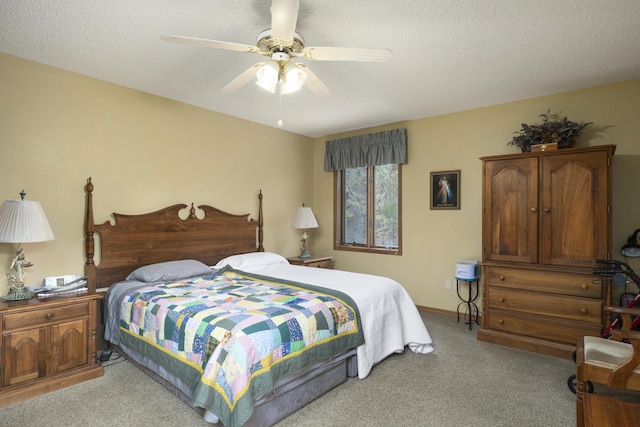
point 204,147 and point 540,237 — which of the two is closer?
point 540,237

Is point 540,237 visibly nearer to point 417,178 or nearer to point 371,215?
point 417,178

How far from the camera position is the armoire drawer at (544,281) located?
9.90 ft

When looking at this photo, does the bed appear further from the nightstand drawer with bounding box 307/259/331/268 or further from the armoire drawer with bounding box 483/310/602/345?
the armoire drawer with bounding box 483/310/602/345

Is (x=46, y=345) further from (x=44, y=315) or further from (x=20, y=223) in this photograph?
(x=20, y=223)

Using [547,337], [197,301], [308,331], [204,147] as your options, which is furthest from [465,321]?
[204,147]

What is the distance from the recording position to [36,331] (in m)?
2.42

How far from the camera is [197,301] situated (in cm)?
250

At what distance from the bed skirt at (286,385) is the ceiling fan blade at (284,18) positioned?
2032 millimetres

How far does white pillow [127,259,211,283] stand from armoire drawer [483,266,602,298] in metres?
3.02

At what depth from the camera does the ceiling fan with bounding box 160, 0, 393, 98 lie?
177 centimetres

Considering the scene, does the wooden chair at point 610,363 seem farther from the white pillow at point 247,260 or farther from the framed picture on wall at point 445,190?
the white pillow at point 247,260

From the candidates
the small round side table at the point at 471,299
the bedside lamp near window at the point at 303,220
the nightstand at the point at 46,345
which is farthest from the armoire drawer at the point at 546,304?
the nightstand at the point at 46,345

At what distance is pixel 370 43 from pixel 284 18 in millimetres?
993

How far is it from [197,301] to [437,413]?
1.83 m
